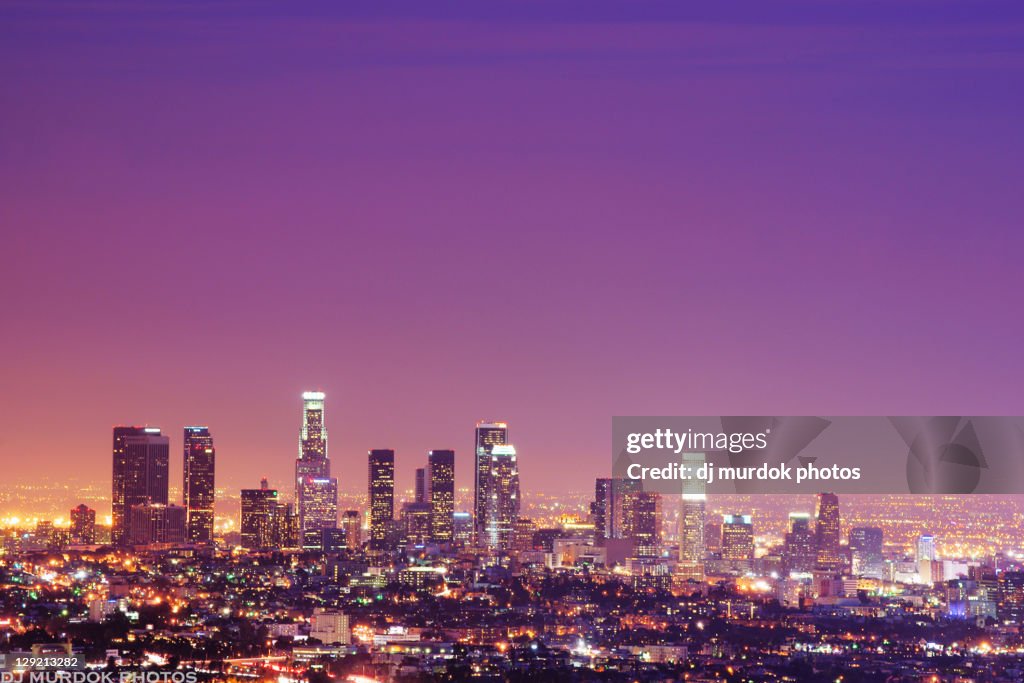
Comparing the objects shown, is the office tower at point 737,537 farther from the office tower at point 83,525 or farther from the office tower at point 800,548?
the office tower at point 83,525

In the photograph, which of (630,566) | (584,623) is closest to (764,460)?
(584,623)

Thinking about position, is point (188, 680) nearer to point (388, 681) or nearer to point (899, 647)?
point (388, 681)

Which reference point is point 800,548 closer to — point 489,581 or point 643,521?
point 643,521

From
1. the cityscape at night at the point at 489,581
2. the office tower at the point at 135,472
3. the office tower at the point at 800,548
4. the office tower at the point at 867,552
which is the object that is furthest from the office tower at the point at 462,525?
the office tower at the point at 867,552

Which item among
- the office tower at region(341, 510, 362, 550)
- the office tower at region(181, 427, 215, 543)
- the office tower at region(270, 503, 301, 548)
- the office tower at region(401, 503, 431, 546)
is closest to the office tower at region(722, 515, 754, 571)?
the office tower at region(401, 503, 431, 546)

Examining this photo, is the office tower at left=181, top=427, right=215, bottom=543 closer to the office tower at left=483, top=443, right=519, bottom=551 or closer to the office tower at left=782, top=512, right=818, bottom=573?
the office tower at left=483, top=443, right=519, bottom=551

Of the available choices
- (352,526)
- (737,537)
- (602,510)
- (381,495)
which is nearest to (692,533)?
(737,537)
